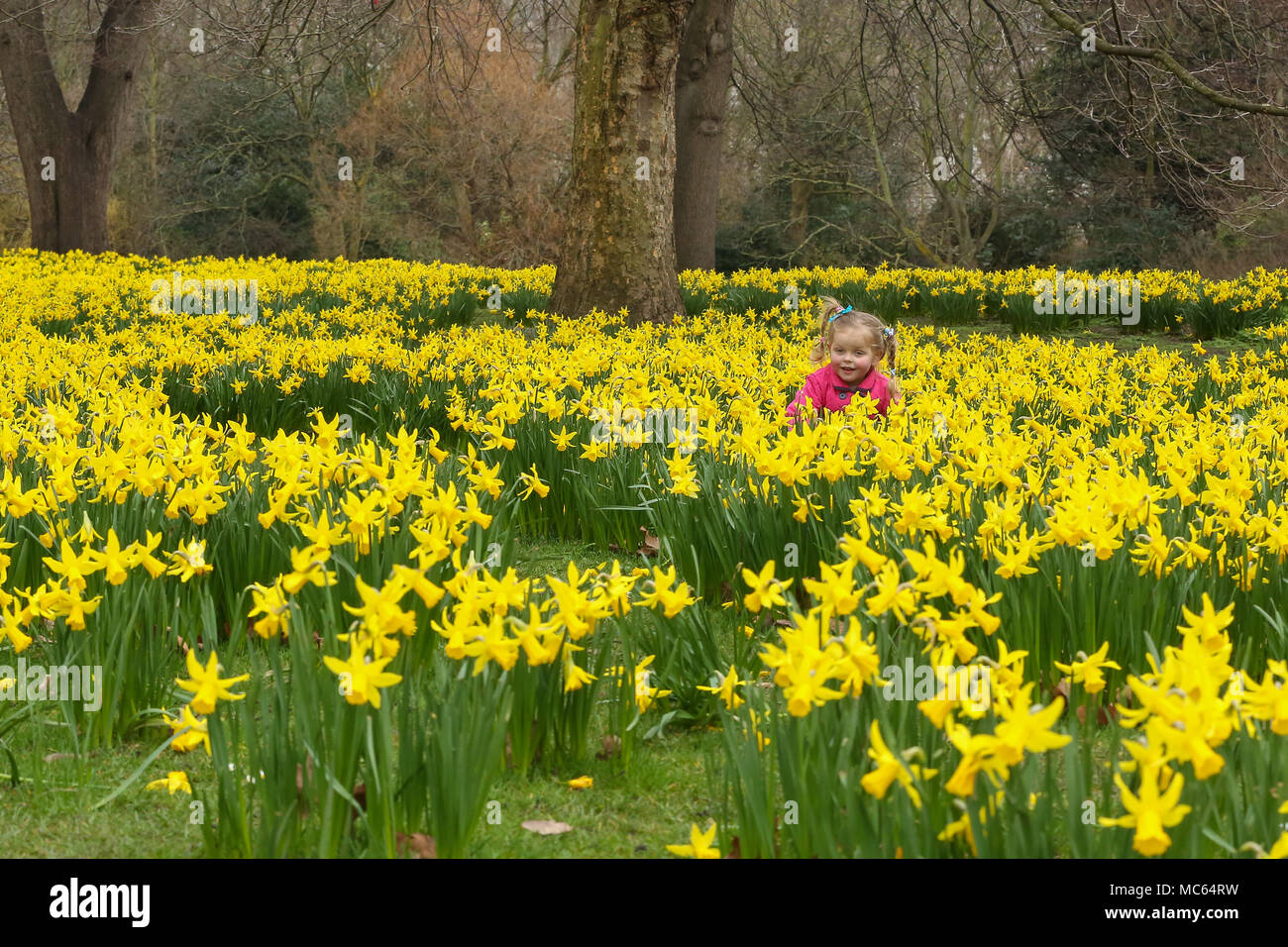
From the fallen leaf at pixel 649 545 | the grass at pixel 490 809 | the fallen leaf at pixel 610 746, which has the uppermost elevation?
the fallen leaf at pixel 649 545

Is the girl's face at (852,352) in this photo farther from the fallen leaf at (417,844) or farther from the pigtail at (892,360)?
the fallen leaf at (417,844)

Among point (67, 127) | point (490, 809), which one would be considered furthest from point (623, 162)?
point (67, 127)

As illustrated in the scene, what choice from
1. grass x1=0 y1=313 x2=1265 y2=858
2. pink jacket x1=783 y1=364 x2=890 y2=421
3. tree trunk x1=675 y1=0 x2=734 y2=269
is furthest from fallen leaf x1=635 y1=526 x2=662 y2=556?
tree trunk x1=675 y1=0 x2=734 y2=269

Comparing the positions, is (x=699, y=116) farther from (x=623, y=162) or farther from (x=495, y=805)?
(x=495, y=805)

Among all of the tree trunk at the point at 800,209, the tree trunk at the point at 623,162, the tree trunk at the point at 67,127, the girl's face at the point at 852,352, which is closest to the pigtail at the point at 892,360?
the girl's face at the point at 852,352

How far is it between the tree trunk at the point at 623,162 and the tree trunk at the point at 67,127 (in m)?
11.2

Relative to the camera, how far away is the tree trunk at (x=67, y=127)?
59.7ft

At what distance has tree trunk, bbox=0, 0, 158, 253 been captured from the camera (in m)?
18.2

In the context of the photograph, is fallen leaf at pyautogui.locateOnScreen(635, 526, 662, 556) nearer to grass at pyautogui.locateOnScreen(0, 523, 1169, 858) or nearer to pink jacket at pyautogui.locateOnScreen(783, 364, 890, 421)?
pink jacket at pyautogui.locateOnScreen(783, 364, 890, 421)

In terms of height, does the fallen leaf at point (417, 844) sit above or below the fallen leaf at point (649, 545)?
below

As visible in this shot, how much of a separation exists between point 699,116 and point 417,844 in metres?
14.4

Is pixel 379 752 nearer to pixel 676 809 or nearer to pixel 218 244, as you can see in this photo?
pixel 676 809
